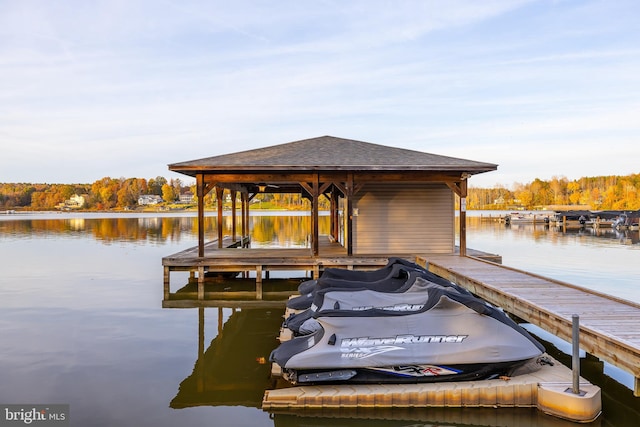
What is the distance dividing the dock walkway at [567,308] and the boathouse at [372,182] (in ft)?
12.7

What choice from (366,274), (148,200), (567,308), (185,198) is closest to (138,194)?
(148,200)

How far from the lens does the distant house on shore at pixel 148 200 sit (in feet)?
434

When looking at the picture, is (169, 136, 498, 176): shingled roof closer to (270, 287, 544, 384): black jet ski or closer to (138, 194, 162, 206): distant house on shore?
(270, 287, 544, 384): black jet ski

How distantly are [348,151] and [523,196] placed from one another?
119 meters

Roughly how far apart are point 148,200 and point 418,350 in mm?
135884

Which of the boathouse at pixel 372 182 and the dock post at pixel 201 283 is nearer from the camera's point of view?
the dock post at pixel 201 283

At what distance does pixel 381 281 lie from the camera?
9.18m

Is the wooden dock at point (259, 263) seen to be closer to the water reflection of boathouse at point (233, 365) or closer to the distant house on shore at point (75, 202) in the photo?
the water reflection of boathouse at point (233, 365)

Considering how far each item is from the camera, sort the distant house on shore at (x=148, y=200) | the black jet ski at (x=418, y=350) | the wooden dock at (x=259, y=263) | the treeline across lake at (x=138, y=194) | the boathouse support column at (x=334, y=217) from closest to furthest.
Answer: the black jet ski at (x=418, y=350), the wooden dock at (x=259, y=263), the boathouse support column at (x=334, y=217), the treeline across lake at (x=138, y=194), the distant house on shore at (x=148, y=200)

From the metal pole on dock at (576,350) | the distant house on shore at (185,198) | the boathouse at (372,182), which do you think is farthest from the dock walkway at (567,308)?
the distant house on shore at (185,198)

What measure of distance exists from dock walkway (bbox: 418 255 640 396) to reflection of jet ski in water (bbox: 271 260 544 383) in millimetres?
662

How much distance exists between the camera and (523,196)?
12525 cm

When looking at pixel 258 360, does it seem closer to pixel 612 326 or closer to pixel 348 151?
pixel 612 326

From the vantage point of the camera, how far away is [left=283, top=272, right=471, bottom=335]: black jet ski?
786 cm
